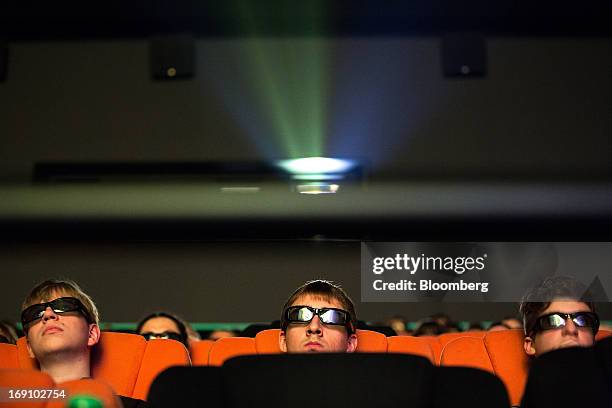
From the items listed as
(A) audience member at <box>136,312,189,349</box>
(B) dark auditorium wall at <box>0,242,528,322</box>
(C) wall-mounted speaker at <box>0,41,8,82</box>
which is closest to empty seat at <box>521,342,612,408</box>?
(A) audience member at <box>136,312,189,349</box>

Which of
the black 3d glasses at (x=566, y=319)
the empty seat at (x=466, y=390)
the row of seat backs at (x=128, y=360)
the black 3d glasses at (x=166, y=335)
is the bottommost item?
the empty seat at (x=466, y=390)

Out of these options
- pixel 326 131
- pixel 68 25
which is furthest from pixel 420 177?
pixel 68 25

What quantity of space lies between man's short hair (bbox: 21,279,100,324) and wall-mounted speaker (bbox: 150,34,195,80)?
11.4ft

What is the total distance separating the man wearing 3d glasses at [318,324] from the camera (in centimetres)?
253

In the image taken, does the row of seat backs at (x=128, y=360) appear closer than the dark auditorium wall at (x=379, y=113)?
Yes

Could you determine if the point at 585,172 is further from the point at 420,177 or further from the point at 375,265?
the point at 375,265

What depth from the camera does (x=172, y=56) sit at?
594cm

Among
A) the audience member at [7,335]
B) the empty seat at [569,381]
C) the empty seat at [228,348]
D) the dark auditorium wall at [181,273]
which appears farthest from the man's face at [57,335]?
the dark auditorium wall at [181,273]

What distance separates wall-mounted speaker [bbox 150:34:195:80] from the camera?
5.85 m

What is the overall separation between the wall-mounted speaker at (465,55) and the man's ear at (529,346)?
3.49m

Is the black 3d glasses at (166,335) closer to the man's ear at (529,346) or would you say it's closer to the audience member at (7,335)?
the audience member at (7,335)

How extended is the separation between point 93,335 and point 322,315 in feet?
2.28

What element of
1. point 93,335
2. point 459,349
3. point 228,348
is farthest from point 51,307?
point 459,349

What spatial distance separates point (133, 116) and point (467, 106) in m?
2.39
